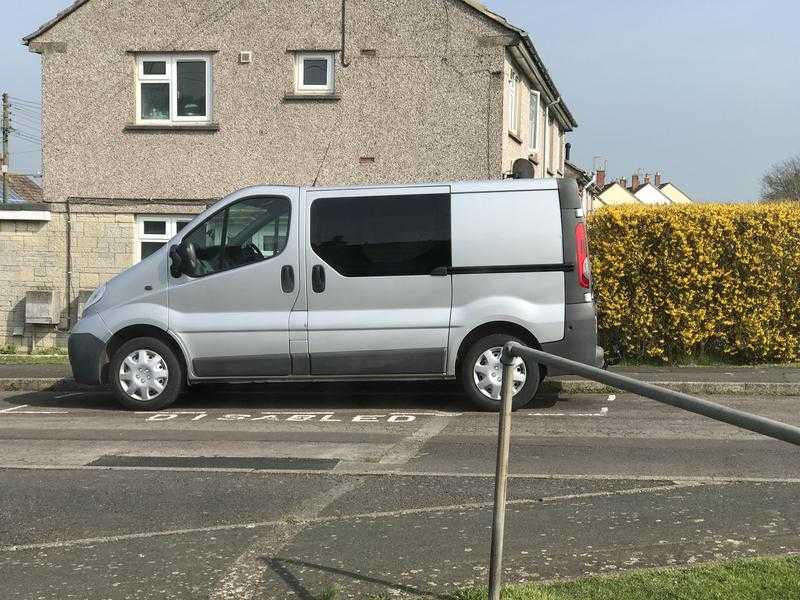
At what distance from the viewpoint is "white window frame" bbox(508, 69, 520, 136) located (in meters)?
18.1

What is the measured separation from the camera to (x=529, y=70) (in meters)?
19.6

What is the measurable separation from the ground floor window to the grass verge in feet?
47.7

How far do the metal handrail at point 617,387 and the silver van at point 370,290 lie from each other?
6180 mm

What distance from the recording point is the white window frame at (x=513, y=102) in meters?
18.1

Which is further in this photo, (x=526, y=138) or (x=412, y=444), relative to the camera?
(x=526, y=138)

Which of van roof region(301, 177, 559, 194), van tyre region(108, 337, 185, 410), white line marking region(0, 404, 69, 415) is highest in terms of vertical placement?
van roof region(301, 177, 559, 194)

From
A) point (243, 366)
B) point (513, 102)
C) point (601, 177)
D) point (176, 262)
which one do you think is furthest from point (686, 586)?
point (601, 177)

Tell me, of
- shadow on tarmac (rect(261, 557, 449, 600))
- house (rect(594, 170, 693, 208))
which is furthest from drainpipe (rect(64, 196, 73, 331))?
house (rect(594, 170, 693, 208))

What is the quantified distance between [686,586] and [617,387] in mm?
1299

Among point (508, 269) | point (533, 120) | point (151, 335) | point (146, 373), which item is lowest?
point (146, 373)

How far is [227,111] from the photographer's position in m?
17.5

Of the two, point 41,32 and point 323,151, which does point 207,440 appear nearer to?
point 323,151

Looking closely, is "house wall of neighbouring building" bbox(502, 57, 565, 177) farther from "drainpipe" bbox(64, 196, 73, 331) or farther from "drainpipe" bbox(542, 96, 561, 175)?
"drainpipe" bbox(64, 196, 73, 331)

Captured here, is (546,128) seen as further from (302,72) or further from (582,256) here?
(582,256)
